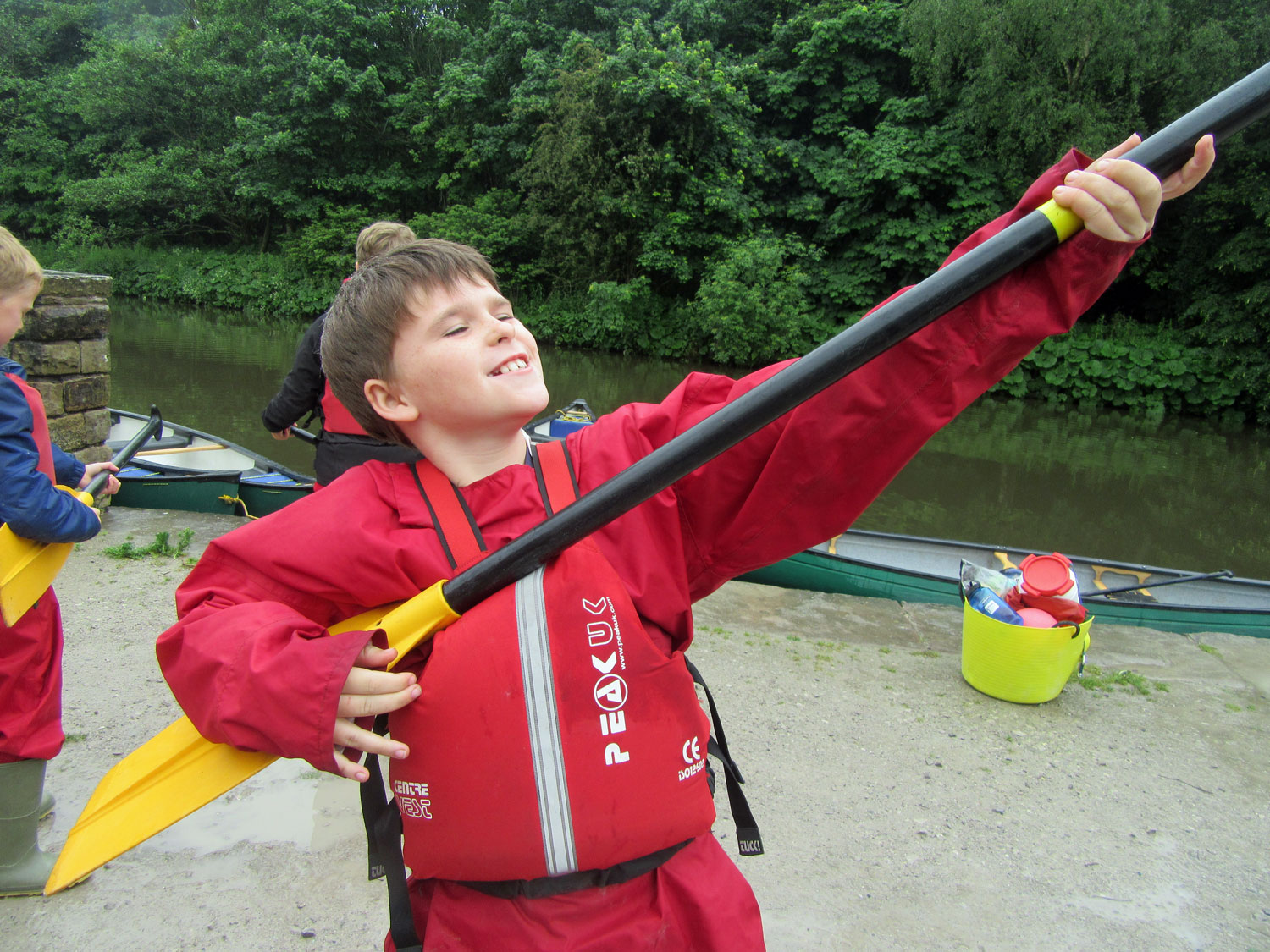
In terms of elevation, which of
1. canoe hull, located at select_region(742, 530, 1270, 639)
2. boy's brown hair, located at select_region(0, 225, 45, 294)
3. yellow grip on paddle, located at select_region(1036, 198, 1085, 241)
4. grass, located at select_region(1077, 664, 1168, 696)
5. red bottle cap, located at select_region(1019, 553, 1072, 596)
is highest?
yellow grip on paddle, located at select_region(1036, 198, 1085, 241)

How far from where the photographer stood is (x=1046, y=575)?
13.1 feet

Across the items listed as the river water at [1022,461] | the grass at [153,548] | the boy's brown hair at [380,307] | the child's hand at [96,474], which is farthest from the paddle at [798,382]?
the river water at [1022,461]

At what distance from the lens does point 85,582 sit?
4.30 metres

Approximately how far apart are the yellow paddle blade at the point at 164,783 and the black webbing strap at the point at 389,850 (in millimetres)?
161

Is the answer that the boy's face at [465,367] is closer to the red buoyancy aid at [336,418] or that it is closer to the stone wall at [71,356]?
the red buoyancy aid at [336,418]

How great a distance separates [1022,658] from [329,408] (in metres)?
3.20

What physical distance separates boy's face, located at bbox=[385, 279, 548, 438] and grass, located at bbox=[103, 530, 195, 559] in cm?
426

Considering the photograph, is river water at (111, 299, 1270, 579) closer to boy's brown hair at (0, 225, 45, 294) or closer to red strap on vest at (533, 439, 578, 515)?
boy's brown hair at (0, 225, 45, 294)

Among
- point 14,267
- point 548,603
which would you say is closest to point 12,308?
point 14,267

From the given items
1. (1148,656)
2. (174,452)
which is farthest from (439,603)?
(174,452)

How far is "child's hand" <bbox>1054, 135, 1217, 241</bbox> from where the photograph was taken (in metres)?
0.94

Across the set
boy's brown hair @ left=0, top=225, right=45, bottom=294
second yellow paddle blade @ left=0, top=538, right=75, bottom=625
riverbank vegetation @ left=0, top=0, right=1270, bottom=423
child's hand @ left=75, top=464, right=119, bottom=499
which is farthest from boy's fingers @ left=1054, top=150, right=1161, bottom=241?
riverbank vegetation @ left=0, top=0, right=1270, bottom=423

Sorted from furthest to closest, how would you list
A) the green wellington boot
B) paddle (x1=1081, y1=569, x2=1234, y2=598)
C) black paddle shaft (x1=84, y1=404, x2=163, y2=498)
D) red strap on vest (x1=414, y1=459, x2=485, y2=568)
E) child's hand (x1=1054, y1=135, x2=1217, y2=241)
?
paddle (x1=1081, y1=569, x2=1234, y2=598)
black paddle shaft (x1=84, y1=404, x2=163, y2=498)
the green wellington boot
red strap on vest (x1=414, y1=459, x2=485, y2=568)
child's hand (x1=1054, y1=135, x2=1217, y2=241)

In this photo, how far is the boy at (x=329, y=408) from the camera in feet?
10.7
